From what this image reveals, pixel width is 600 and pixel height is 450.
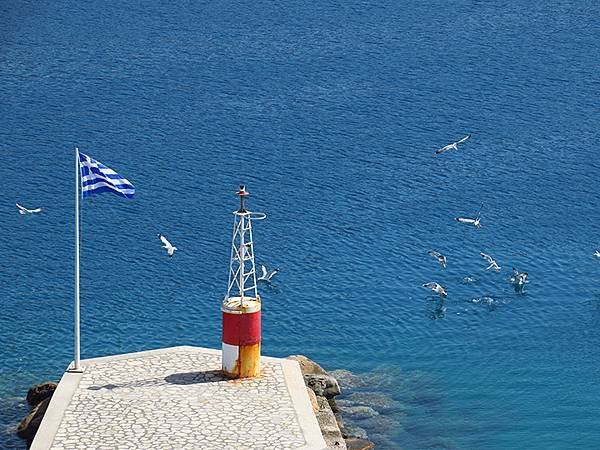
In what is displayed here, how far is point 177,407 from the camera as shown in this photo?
48125 mm

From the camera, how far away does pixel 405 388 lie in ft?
196

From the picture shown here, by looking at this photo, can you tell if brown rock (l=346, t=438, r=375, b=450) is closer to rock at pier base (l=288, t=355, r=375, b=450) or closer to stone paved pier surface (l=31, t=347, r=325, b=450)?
rock at pier base (l=288, t=355, r=375, b=450)

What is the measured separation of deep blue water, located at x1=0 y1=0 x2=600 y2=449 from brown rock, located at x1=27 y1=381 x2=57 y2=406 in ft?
4.28

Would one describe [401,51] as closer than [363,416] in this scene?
No

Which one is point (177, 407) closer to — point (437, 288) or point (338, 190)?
point (437, 288)

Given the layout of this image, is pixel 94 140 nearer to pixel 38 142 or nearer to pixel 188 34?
pixel 38 142

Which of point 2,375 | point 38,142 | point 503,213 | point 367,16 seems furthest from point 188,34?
point 2,375

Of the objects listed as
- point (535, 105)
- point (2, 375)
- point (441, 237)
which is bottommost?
point (2, 375)

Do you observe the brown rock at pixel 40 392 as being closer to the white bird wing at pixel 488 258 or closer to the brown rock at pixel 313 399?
the brown rock at pixel 313 399

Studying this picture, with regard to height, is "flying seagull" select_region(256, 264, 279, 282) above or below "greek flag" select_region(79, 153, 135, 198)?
below

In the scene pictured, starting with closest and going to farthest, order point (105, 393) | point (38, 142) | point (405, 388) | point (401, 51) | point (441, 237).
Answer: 1. point (105, 393)
2. point (405, 388)
3. point (441, 237)
4. point (38, 142)
5. point (401, 51)

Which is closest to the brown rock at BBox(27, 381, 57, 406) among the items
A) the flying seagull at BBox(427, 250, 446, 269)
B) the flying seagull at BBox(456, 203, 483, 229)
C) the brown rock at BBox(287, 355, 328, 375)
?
the brown rock at BBox(287, 355, 328, 375)

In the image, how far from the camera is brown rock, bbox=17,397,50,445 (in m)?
50.8

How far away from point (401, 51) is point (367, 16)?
7015 mm
